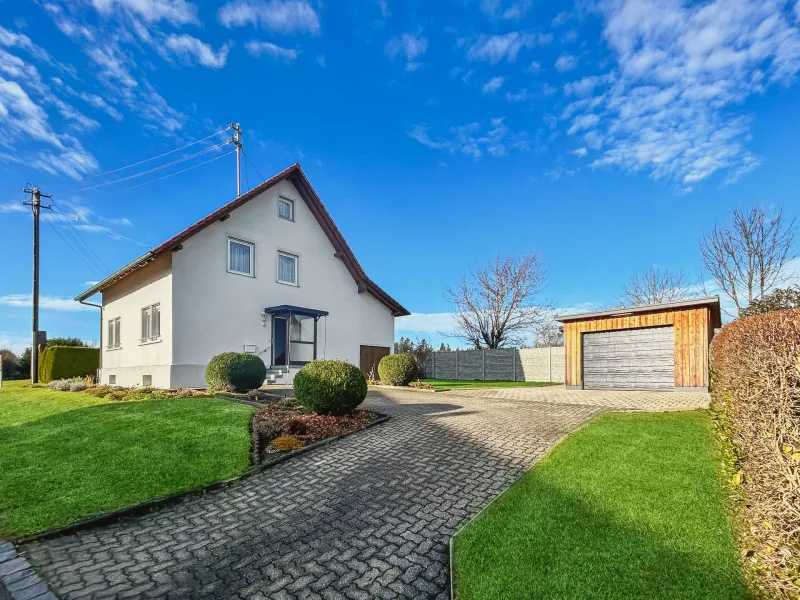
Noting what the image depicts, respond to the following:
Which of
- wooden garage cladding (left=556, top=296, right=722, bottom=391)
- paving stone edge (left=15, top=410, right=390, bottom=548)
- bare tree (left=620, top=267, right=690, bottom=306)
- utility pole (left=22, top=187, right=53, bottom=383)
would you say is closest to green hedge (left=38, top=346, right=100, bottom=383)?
utility pole (left=22, top=187, right=53, bottom=383)

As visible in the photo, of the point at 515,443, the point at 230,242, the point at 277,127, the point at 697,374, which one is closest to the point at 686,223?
the point at 697,374

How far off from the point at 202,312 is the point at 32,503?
10.4m

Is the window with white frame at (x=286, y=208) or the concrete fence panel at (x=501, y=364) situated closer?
the window with white frame at (x=286, y=208)

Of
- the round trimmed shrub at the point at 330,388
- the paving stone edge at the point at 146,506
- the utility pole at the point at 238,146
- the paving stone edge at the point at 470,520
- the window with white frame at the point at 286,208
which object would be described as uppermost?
the utility pole at the point at 238,146

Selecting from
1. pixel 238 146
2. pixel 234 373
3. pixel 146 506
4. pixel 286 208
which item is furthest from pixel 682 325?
pixel 238 146

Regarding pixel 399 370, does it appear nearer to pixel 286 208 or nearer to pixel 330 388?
pixel 330 388

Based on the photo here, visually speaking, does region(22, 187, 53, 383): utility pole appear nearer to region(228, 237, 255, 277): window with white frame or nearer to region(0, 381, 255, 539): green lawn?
region(228, 237, 255, 277): window with white frame

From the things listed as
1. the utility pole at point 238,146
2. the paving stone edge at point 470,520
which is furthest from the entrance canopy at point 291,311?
the paving stone edge at point 470,520

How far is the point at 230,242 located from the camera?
1577 cm

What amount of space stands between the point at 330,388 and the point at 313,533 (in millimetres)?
4564

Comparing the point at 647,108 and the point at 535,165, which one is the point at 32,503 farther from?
the point at 535,165

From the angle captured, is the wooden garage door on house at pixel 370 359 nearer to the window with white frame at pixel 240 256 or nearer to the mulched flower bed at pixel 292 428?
the window with white frame at pixel 240 256

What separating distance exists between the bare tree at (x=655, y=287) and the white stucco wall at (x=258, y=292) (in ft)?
68.4

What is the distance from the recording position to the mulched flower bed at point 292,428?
267 inches
